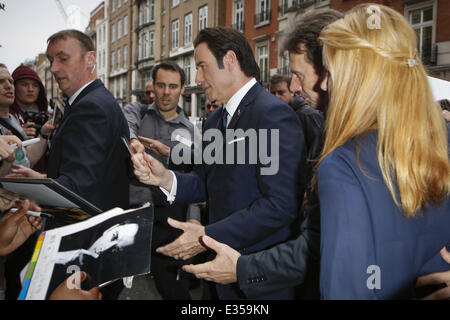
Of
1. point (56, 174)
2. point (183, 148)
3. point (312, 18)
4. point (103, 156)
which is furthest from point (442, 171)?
point (183, 148)

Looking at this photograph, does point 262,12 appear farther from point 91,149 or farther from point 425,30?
point 91,149

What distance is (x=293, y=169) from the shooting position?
5.38ft

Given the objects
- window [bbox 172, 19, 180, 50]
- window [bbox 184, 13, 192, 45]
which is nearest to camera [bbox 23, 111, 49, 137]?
window [bbox 184, 13, 192, 45]

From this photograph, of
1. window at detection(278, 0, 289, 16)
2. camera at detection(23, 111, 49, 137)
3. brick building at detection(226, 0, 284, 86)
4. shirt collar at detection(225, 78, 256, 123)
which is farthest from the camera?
brick building at detection(226, 0, 284, 86)

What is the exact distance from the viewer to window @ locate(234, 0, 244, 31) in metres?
15.8

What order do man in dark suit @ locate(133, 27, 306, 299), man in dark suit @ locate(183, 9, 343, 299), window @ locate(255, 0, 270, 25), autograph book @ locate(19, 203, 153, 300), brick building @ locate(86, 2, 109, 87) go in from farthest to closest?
1. brick building @ locate(86, 2, 109, 87)
2. window @ locate(255, 0, 270, 25)
3. man in dark suit @ locate(133, 27, 306, 299)
4. man in dark suit @ locate(183, 9, 343, 299)
5. autograph book @ locate(19, 203, 153, 300)

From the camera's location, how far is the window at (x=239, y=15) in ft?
51.9

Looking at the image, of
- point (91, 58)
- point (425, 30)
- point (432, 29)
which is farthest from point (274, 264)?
point (425, 30)

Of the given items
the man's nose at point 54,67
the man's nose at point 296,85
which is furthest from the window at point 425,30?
the man's nose at point 54,67

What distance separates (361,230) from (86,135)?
1.52 m

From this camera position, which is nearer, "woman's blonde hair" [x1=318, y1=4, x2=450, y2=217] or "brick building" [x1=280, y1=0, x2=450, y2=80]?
"woman's blonde hair" [x1=318, y1=4, x2=450, y2=217]

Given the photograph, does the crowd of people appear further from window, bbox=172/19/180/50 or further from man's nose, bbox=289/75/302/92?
window, bbox=172/19/180/50

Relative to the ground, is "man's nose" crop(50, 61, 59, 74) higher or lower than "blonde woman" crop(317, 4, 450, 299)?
higher

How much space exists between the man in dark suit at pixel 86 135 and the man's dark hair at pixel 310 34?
1140 millimetres
